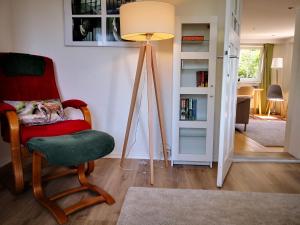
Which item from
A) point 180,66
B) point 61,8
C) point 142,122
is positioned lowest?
point 142,122

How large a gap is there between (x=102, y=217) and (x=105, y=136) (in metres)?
0.56

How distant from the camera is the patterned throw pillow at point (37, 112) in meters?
2.05

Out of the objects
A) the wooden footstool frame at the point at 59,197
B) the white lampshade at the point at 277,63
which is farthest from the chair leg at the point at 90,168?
the white lampshade at the point at 277,63

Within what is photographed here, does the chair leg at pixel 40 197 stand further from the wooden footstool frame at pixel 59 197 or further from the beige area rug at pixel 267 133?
the beige area rug at pixel 267 133

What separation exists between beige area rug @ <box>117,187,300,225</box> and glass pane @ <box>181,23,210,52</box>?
145 cm

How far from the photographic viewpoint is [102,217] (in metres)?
1.62

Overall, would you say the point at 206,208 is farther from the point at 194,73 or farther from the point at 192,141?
the point at 194,73

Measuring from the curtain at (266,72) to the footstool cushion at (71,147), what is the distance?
637 cm

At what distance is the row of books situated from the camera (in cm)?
264

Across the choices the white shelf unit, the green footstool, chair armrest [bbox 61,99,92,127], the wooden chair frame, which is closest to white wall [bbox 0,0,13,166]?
the wooden chair frame

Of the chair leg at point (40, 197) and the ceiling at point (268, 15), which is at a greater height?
the ceiling at point (268, 15)

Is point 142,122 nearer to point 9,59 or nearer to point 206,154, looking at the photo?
point 206,154

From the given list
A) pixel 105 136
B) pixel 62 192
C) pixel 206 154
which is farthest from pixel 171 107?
pixel 62 192

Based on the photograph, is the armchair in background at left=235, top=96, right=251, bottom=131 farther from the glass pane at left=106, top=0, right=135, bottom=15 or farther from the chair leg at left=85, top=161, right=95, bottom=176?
the chair leg at left=85, top=161, right=95, bottom=176
